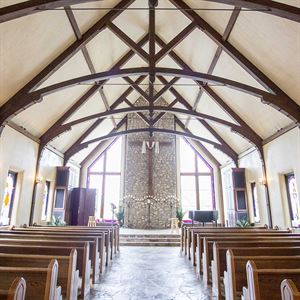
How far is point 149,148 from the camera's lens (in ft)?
38.2

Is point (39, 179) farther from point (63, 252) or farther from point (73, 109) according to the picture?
point (63, 252)

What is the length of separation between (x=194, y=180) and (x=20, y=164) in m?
8.02

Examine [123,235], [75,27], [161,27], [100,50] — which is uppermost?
[161,27]

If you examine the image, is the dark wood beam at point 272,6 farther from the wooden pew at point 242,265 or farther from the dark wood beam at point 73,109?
the dark wood beam at point 73,109

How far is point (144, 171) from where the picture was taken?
11.5 m

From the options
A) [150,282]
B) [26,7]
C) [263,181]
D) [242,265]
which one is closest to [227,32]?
[26,7]

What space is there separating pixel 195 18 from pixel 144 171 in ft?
24.4

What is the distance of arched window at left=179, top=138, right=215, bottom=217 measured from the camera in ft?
37.7

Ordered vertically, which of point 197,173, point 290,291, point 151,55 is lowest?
point 290,291

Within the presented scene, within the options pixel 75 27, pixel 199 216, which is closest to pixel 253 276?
pixel 75 27

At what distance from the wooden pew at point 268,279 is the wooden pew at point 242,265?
338 mm

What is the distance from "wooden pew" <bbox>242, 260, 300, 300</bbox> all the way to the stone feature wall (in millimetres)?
9437

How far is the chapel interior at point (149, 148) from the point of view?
2.61 m

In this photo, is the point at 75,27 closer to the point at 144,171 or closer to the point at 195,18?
the point at 195,18
